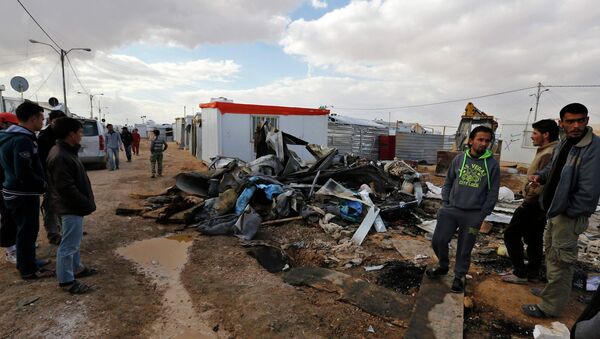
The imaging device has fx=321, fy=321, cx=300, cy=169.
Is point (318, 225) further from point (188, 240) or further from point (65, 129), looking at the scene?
point (65, 129)

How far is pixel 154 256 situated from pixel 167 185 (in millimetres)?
5302

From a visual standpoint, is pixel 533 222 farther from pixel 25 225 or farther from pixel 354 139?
pixel 354 139

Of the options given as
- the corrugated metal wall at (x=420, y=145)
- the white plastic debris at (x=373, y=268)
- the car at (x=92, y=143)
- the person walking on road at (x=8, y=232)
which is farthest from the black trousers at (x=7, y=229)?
the corrugated metal wall at (x=420, y=145)

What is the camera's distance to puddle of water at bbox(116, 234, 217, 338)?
2.79 metres

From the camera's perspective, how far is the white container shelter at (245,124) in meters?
11.8

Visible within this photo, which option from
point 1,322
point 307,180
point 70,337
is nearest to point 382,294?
point 70,337

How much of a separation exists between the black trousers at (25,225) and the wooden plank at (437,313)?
3.83 m

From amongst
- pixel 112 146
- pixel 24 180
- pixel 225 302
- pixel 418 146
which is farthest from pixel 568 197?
pixel 418 146

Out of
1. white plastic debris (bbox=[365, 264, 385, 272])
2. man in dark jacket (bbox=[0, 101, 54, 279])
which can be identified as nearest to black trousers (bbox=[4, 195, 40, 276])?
man in dark jacket (bbox=[0, 101, 54, 279])

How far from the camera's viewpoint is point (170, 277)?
386 cm

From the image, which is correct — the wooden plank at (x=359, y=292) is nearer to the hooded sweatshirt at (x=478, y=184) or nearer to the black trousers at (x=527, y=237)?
the hooded sweatshirt at (x=478, y=184)

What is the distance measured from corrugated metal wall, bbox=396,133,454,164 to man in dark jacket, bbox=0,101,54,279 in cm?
1840

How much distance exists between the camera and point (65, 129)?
3.11 m

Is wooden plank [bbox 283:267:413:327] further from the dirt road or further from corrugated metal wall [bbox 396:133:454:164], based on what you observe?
corrugated metal wall [bbox 396:133:454:164]
